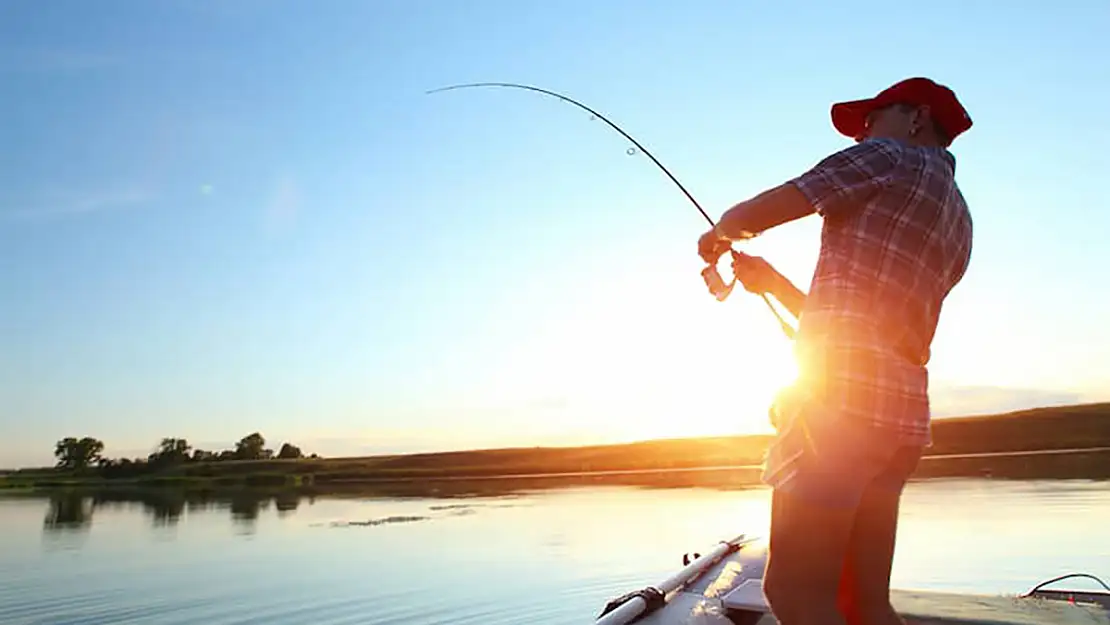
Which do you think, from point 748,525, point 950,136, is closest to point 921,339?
point 950,136

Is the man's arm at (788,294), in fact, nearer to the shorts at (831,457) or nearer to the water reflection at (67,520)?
the shorts at (831,457)

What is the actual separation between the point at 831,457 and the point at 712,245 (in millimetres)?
843

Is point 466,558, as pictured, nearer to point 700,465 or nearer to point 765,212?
point 765,212

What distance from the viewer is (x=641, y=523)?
75.3 ft

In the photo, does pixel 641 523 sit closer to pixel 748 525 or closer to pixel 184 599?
pixel 748 525

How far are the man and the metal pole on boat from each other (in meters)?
2.39

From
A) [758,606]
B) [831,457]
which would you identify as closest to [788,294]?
[831,457]

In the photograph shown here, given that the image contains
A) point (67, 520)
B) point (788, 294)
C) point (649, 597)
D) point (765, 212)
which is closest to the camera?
point (765, 212)

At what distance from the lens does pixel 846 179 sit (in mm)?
2699

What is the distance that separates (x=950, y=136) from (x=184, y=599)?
14.7 metres

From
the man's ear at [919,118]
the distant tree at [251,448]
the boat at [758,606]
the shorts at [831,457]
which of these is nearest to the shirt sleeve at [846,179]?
the man's ear at [919,118]

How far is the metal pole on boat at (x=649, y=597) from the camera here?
513 cm

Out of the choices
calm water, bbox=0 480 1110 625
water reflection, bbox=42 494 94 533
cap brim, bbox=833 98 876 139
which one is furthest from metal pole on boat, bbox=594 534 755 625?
water reflection, bbox=42 494 94 533

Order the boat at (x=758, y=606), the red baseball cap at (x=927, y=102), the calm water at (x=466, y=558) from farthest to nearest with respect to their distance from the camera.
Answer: the calm water at (x=466, y=558)
the boat at (x=758, y=606)
the red baseball cap at (x=927, y=102)
